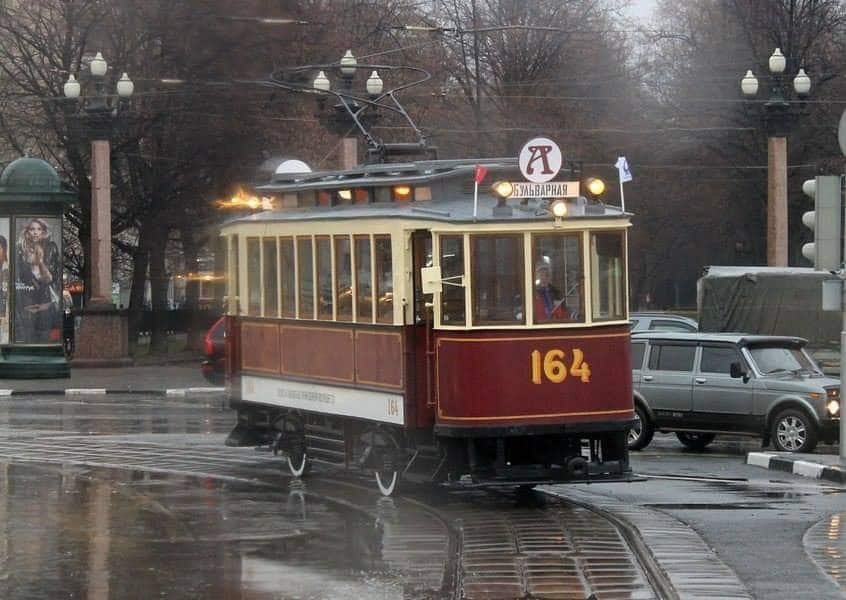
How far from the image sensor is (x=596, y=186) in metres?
14.6

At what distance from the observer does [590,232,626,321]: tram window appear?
14.1m

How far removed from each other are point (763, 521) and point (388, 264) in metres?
4.00

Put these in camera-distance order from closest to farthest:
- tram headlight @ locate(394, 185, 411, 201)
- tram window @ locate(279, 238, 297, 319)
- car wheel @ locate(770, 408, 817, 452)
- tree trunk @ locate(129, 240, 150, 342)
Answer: tram headlight @ locate(394, 185, 411, 201) < tram window @ locate(279, 238, 297, 319) < car wheel @ locate(770, 408, 817, 452) < tree trunk @ locate(129, 240, 150, 342)

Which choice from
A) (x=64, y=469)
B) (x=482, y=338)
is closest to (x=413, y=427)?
(x=482, y=338)

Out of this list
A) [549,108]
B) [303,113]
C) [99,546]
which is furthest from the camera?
[549,108]

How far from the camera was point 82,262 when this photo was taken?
4912 cm

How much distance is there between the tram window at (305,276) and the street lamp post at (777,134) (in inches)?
865

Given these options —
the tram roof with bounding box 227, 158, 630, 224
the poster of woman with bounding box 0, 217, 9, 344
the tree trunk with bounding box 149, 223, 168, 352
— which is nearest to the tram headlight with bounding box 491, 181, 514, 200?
the tram roof with bounding box 227, 158, 630, 224

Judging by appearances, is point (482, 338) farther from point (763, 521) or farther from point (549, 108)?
point (549, 108)

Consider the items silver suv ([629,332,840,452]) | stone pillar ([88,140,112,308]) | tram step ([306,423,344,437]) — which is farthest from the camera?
stone pillar ([88,140,112,308])

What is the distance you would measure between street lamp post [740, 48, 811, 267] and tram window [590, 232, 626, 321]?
22.8 meters

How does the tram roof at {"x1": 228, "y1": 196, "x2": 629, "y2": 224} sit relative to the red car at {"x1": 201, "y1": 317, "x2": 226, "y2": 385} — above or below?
above

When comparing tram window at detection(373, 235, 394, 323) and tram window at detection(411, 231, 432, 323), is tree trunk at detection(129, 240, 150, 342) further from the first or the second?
tram window at detection(411, 231, 432, 323)

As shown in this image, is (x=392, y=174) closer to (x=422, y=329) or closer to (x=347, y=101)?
(x=422, y=329)
